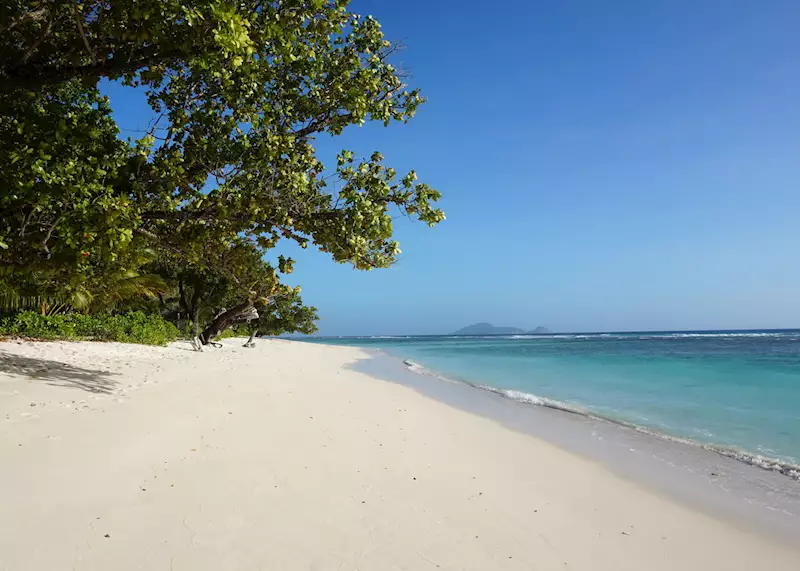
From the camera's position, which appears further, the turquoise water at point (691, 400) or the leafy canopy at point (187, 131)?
the turquoise water at point (691, 400)

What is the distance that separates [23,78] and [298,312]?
91.1 feet

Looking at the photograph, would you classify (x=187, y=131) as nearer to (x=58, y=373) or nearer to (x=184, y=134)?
(x=184, y=134)

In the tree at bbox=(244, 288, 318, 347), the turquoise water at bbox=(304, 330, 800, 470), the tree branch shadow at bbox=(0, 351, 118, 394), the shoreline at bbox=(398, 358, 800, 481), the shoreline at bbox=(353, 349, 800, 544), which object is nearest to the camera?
the shoreline at bbox=(353, 349, 800, 544)

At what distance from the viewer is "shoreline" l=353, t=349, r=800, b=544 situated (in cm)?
550

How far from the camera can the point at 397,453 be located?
22.0 ft

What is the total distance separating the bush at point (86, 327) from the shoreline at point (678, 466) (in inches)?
637

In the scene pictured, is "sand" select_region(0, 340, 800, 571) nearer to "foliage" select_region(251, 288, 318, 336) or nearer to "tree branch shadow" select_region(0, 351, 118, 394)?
"tree branch shadow" select_region(0, 351, 118, 394)

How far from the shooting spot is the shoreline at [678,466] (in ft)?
18.0

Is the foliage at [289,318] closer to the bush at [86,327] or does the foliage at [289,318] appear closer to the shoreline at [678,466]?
the bush at [86,327]

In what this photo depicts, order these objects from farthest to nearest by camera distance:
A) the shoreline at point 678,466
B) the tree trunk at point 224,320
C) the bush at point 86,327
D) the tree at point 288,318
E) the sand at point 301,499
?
the tree at point 288,318 < the tree trunk at point 224,320 < the bush at point 86,327 < the shoreline at point 678,466 < the sand at point 301,499

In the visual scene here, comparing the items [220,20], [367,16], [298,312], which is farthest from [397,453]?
[298,312]

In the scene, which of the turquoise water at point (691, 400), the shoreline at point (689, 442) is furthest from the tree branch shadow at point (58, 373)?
the turquoise water at point (691, 400)

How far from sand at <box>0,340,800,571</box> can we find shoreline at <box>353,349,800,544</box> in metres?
0.41

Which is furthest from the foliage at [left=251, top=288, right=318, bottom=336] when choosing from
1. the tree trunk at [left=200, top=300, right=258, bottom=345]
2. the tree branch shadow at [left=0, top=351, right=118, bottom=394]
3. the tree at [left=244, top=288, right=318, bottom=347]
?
the tree branch shadow at [left=0, top=351, right=118, bottom=394]
